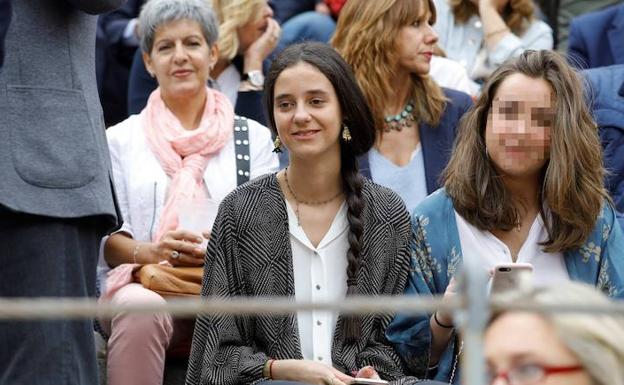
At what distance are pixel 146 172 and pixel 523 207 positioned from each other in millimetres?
1549

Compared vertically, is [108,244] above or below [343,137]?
below

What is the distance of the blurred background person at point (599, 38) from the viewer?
264 inches

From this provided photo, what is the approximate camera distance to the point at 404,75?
235 inches

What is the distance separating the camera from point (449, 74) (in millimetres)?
6543

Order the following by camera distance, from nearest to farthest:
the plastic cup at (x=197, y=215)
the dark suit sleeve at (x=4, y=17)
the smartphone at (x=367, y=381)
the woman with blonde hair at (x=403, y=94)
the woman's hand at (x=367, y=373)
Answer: the dark suit sleeve at (x=4, y=17) < the smartphone at (x=367, y=381) < the woman's hand at (x=367, y=373) < the plastic cup at (x=197, y=215) < the woman with blonde hair at (x=403, y=94)

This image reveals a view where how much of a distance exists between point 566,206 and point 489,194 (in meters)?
0.25

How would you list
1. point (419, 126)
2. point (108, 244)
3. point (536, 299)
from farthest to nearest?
point (419, 126) < point (108, 244) < point (536, 299)

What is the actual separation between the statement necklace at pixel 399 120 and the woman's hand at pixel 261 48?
1.02 m

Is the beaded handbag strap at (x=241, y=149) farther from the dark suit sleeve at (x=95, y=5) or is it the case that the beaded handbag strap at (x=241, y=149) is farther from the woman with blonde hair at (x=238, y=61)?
the dark suit sleeve at (x=95, y=5)

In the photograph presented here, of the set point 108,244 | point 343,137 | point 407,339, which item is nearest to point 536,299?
point 407,339

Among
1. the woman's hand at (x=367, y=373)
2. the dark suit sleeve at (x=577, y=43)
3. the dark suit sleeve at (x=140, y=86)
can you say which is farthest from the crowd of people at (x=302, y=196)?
the dark suit sleeve at (x=577, y=43)

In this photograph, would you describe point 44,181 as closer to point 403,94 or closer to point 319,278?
point 319,278

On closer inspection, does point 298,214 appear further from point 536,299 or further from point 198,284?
point 536,299

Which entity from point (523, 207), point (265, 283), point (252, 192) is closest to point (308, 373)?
point (265, 283)
